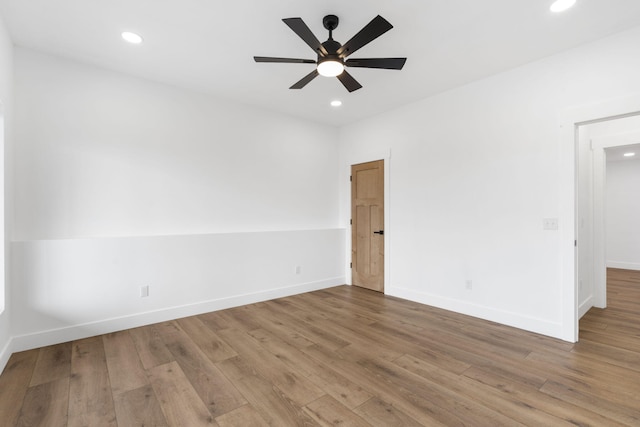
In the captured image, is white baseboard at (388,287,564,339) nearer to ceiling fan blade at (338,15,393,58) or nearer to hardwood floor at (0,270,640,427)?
hardwood floor at (0,270,640,427)

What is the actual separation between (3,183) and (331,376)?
3.14 meters

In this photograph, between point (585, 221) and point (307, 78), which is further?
point (585, 221)

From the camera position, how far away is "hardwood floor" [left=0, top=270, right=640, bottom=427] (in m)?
1.90

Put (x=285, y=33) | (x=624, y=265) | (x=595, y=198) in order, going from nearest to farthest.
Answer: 1. (x=285, y=33)
2. (x=595, y=198)
3. (x=624, y=265)

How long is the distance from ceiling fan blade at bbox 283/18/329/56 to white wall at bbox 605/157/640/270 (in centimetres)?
861

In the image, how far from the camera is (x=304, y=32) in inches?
82.8

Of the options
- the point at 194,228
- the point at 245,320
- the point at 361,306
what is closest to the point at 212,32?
the point at 194,228

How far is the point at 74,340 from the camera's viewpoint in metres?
3.03

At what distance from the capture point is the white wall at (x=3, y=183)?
2.48 m

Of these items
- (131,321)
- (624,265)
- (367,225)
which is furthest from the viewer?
(624,265)

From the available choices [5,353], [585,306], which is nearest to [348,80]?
[5,353]

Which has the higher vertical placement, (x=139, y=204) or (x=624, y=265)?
(x=139, y=204)

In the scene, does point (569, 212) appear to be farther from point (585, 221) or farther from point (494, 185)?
point (585, 221)

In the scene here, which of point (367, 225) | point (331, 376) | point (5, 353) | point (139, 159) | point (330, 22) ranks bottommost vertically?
point (331, 376)
